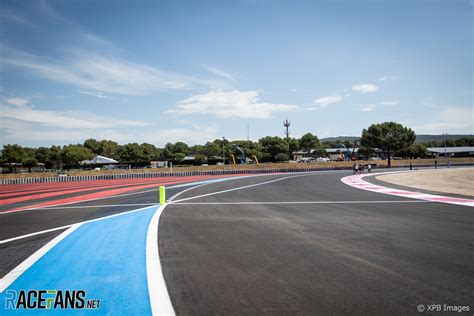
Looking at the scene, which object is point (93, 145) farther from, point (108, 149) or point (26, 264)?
point (26, 264)

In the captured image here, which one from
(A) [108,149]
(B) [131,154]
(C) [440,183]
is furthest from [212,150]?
(C) [440,183]

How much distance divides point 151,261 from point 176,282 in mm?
1105

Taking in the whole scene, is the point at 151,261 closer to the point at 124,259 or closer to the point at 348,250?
the point at 124,259

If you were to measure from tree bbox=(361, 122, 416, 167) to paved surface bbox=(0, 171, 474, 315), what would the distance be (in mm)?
69345

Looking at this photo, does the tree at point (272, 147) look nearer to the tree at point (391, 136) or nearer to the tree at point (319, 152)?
the tree at point (391, 136)

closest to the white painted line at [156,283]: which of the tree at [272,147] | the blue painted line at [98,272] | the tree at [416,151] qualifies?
the blue painted line at [98,272]

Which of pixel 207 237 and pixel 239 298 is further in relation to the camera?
pixel 207 237

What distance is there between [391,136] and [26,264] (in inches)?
3103

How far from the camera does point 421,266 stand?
14.1ft

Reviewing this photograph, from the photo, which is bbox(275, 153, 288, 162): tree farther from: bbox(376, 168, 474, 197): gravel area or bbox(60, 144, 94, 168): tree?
bbox(376, 168, 474, 197): gravel area

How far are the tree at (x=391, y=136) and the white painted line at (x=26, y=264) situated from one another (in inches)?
2988

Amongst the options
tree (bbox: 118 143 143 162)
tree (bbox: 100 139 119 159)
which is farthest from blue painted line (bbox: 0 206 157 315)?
tree (bbox: 100 139 119 159)

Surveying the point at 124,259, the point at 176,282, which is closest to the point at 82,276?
the point at 124,259

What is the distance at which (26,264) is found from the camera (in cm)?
474
